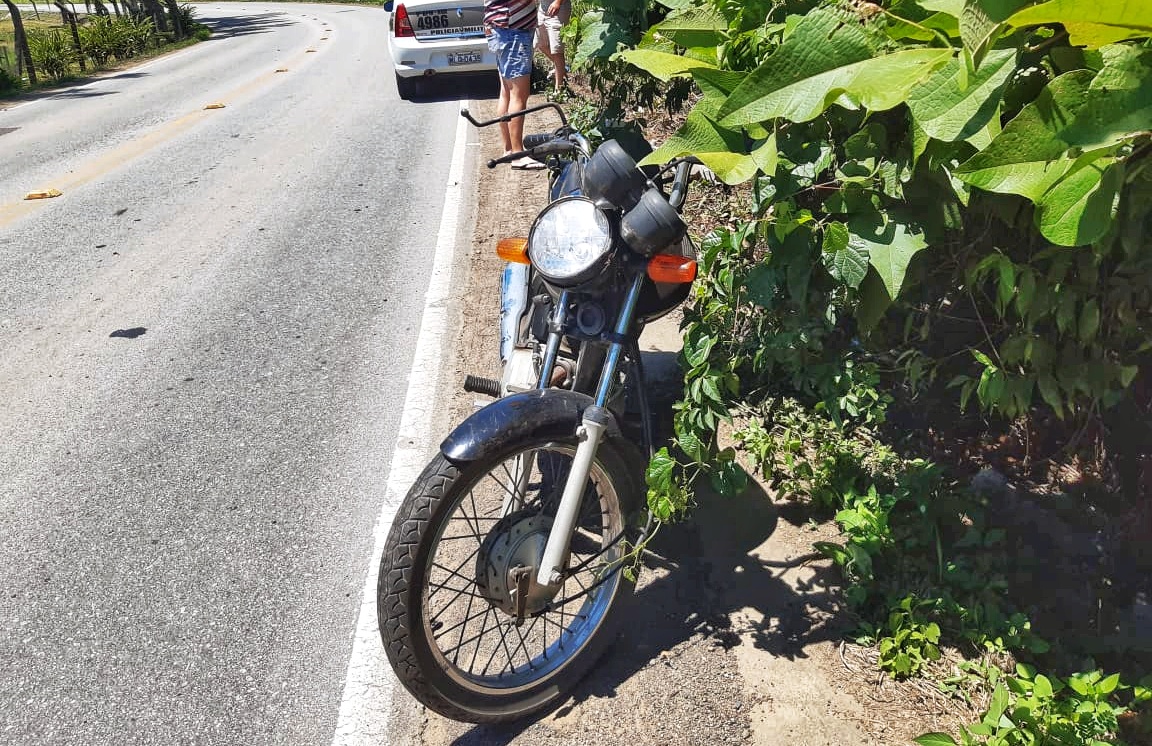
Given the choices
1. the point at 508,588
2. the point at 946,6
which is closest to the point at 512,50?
the point at 508,588

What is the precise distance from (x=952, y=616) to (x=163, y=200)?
7.70 meters

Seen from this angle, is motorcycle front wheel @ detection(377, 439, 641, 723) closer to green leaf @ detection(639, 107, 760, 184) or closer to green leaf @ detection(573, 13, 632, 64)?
green leaf @ detection(639, 107, 760, 184)

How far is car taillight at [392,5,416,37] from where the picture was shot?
11.6m

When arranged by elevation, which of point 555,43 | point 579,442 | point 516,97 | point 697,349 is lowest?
point 516,97

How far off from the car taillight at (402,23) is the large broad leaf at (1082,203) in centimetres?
1127

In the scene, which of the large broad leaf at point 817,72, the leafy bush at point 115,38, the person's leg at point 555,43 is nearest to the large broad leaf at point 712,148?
the large broad leaf at point 817,72

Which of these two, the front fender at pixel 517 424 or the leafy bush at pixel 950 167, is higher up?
the leafy bush at pixel 950 167

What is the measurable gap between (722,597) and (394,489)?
150cm

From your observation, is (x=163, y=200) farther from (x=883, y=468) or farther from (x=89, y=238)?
(x=883, y=468)

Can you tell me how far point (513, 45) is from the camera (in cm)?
752

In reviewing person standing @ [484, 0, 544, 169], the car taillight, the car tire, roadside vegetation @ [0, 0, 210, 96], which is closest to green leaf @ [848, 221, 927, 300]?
person standing @ [484, 0, 544, 169]

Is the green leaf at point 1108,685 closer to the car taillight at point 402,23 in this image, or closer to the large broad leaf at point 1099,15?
the large broad leaf at point 1099,15

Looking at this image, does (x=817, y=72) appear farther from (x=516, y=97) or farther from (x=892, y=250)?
(x=516, y=97)

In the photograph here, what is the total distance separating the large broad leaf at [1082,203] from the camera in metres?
1.49
